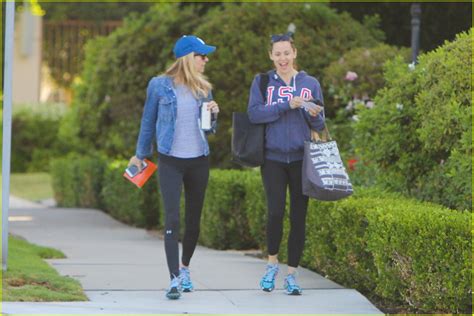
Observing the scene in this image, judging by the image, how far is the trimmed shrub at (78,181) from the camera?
1875cm

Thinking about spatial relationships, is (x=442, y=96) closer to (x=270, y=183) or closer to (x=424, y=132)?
(x=424, y=132)

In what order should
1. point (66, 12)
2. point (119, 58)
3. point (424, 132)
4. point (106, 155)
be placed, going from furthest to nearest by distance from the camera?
point (66, 12)
point (106, 155)
point (119, 58)
point (424, 132)

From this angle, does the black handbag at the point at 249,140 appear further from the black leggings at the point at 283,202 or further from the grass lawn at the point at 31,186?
the grass lawn at the point at 31,186

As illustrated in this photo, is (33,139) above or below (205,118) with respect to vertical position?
below

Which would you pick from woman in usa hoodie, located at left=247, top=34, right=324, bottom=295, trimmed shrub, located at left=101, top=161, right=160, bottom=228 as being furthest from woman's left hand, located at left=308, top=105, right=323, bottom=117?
trimmed shrub, located at left=101, top=161, right=160, bottom=228

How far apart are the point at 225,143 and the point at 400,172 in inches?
213

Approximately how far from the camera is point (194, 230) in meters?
7.89

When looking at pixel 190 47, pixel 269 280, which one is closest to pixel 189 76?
pixel 190 47

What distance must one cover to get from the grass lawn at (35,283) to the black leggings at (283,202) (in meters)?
1.41

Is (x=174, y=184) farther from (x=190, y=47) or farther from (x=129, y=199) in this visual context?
(x=129, y=199)

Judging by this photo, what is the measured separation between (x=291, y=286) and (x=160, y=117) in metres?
1.49

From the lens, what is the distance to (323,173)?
7.53 m

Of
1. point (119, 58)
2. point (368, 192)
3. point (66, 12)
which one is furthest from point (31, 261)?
point (66, 12)

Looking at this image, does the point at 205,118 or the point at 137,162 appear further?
the point at 137,162
